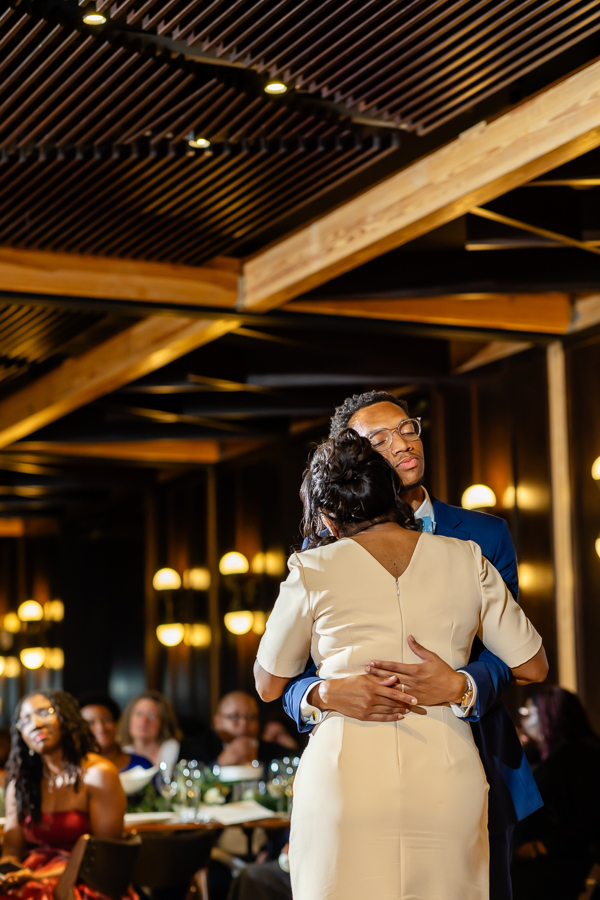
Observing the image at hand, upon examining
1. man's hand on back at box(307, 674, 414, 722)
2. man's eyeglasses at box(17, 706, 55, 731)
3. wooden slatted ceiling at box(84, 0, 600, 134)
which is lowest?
man's eyeglasses at box(17, 706, 55, 731)

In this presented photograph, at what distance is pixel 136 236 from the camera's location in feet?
19.0

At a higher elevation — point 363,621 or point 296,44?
point 296,44

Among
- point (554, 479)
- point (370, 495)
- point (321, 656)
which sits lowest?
point (321, 656)

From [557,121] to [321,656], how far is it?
2579 mm

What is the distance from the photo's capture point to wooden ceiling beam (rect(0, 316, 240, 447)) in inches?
269

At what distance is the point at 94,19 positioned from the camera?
377 cm

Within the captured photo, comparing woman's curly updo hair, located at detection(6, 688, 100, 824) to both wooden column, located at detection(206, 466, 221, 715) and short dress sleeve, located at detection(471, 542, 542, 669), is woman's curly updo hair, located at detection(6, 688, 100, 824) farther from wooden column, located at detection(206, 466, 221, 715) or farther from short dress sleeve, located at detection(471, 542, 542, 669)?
wooden column, located at detection(206, 466, 221, 715)

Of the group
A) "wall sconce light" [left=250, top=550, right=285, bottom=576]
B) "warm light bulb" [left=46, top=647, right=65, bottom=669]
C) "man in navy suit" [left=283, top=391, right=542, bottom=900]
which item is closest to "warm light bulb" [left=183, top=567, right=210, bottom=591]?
"wall sconce light" [left=250, top=550, right=285, bottom=576]

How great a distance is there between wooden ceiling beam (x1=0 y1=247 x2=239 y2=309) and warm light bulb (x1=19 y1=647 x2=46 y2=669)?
10.6 m

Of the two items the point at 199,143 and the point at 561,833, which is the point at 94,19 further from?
the point at 561,833

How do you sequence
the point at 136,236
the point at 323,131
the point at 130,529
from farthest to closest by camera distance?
the point at 130,529
the point at 136,236
the point at 323,131

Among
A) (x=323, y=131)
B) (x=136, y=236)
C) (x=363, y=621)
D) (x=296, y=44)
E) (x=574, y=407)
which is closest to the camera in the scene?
(x=363, y=621)

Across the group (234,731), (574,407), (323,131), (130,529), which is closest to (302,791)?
(323,131)

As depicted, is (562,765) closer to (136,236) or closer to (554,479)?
(554,479)
